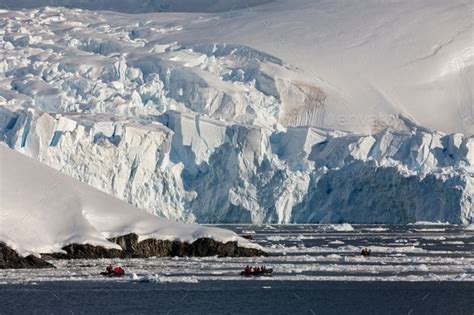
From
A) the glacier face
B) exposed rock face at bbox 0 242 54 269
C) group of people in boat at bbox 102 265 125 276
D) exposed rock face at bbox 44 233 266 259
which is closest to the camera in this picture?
group of people in boat at bbox 102 265 125 276

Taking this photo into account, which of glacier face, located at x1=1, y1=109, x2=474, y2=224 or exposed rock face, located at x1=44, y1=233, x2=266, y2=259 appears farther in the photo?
glacier face, located at x1=1, y1=109, x2=474, y2=224

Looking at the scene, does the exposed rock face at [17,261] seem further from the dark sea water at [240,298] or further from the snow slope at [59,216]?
Answer: the dark sea water at [240,298]

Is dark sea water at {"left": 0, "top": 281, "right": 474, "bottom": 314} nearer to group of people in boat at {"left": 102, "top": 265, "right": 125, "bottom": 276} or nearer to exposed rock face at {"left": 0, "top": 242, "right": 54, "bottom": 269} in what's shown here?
group of people in boat at {"left": 102, "top": 265, "right": 125, "bottom": 276}

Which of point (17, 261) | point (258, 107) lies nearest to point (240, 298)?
point (17, 261)

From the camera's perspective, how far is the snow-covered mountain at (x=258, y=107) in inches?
2184

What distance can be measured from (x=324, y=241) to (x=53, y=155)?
17.2 meters

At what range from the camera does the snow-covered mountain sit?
182 feet

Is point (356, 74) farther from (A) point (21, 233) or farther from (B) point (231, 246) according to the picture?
(A) point (21, 233)

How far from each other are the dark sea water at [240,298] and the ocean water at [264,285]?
2cm

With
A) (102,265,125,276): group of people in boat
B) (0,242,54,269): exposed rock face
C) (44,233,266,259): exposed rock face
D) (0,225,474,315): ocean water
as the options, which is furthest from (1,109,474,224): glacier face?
(102,265,125,276): group of people in boat

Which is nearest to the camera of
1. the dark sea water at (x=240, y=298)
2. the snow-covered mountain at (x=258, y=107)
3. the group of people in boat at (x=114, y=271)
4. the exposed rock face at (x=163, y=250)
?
the dark sea water at (x=240, y=298)

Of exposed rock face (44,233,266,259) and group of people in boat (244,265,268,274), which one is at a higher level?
group of people in boat (244,265,268,274)

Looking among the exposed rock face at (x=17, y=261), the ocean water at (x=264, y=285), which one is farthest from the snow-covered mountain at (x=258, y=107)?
the exposed rock face at (x=17, y=261)

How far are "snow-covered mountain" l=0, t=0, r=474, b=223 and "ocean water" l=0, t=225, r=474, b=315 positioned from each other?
18.1m
